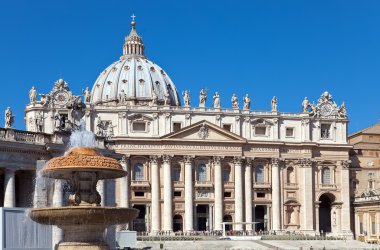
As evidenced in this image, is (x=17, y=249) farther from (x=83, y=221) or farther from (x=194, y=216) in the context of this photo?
(x=194, y=216)

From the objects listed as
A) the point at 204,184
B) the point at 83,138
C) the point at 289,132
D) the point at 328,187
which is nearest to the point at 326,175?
the point at 328,187

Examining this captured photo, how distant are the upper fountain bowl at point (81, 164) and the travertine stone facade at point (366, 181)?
8436 cm

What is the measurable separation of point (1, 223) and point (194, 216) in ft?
253

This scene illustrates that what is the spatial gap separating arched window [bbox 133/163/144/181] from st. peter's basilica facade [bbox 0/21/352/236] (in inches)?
5.4

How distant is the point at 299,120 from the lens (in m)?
117

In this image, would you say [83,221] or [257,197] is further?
[257,197]

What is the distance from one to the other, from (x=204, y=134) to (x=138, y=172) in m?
9.69

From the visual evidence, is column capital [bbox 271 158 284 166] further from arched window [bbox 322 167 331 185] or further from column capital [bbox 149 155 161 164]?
column capital [bbox 149 155 161 164]

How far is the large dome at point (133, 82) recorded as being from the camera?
481 ft

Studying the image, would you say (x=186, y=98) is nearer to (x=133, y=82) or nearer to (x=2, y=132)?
(x=133, y=82)

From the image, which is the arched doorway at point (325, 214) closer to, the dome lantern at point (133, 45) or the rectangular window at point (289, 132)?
the rectangular window at point (289, 132)

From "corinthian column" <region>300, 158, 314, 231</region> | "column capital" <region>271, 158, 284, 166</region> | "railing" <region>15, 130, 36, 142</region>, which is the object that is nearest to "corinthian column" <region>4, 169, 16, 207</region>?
"railing" <region>15, 130, 36, 142</region>

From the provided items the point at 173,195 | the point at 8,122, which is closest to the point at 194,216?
the point at 173,195

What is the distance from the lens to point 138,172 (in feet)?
359
